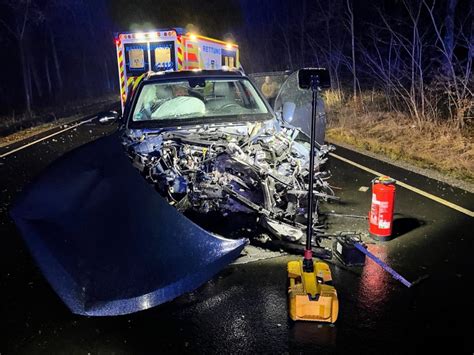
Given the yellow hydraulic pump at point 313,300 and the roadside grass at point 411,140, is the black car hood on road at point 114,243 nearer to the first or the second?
the yellow hydraulic pump at point 313,300

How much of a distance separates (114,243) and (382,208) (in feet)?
9.94

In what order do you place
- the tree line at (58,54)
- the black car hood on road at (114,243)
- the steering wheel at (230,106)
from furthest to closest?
the tree line at (58,54)
the steering wheel at (230,106)
the black car hood on road at (114,243)

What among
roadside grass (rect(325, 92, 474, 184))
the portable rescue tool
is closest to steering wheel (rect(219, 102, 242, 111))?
the portable rescue tool

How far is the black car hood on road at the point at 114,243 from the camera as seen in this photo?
9.86ft

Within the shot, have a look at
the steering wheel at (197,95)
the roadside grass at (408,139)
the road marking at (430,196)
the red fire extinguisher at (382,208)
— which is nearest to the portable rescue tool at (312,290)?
the red fire extinguisher at (382,208)

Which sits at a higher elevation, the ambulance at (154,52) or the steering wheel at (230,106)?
the ambulance at (154,52)

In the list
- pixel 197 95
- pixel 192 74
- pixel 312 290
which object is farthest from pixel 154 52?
pixel 312 290

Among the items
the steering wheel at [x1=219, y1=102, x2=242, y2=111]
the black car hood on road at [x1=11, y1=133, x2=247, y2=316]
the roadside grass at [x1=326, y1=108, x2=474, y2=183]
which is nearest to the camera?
the black car hood on road at [x1=11, y1=133, x2=247, y2=316]

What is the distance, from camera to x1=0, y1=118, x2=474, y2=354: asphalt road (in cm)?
301

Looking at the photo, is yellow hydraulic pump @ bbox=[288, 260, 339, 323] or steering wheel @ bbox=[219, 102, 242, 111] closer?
yellow hydraulic pump @ bbox=[288, 260, 339, 323]

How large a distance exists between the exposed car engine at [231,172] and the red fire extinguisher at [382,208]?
633 mm

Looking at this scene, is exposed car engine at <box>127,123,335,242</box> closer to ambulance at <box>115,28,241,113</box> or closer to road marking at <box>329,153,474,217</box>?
road marking at <box>329,153,474,217</box>

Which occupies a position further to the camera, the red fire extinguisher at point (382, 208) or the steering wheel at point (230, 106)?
the steering wheel at point (230, 106)

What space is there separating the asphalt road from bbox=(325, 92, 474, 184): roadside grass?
3.97m
